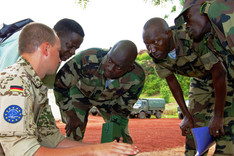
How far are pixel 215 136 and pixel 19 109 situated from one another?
2.26 m

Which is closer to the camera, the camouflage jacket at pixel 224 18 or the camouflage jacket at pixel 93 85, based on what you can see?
the camouflage jacket at pixel 224 18

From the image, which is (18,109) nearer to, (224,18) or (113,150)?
(113,150)

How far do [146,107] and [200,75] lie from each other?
15248 millimetres

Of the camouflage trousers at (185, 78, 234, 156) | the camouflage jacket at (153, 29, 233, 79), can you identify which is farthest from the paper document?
the camouflage jacket at (153, 29, 233, 79)

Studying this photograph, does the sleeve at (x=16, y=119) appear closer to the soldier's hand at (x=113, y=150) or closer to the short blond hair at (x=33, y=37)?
the short blond hair at (x=33, y=37)

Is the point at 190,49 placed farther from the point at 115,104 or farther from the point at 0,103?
the point at 0,103

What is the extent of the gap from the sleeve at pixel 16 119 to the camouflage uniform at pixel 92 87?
1.71 meters

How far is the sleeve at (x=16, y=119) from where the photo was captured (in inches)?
59.4

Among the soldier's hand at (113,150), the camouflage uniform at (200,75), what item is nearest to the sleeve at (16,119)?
the soldier's hand at (113,150)

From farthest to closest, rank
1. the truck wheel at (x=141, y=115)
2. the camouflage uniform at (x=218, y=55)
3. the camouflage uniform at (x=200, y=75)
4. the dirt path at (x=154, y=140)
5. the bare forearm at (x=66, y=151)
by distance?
1. the truck wheel at (x=141, y=115)
2. the dirt path at (x=154, y=140)
3. the camouflage uniform at (x=200, y=75)
4. the camouflage uniform at (x=218, y=55)
5. the bare forearm at (x=66, y=151)

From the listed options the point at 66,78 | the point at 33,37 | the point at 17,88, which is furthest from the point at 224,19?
the point at 66,78

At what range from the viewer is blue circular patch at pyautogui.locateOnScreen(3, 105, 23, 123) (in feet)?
4.92

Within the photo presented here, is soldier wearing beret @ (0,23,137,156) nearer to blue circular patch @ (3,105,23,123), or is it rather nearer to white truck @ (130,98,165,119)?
blue circular patch @ (3,105,23,123)

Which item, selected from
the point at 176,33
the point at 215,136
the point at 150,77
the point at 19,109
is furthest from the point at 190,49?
the point at 150,77
